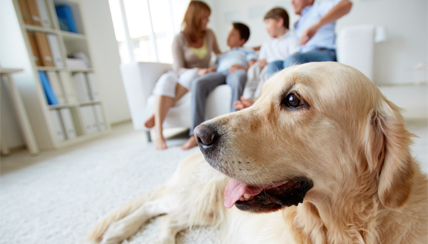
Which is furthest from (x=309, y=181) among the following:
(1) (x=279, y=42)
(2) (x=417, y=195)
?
(1) (x=279, y=42)

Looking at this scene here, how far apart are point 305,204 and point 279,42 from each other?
252 cm

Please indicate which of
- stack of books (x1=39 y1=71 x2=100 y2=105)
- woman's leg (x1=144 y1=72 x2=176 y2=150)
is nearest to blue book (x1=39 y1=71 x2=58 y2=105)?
stack of books (x1=39 y1=71 x2=100 y2=105)

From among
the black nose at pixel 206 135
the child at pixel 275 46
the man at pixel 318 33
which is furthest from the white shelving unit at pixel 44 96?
the black nose at pixel 206 135

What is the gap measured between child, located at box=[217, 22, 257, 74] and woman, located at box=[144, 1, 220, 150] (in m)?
0.21

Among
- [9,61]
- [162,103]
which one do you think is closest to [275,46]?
[162,103]

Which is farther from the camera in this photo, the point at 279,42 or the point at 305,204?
the point at 279,42

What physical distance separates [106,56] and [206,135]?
4.70 meters

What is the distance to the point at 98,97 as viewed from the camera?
11.6 ft

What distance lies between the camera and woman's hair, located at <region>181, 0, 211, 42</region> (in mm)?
2758

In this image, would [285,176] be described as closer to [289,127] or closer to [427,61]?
[289,127]

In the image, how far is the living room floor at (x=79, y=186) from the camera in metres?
1.06

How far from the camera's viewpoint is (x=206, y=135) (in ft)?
1.92

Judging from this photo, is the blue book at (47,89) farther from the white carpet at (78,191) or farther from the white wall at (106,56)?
the white wall at (106,56)

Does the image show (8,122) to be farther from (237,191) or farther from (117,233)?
(237,191)
